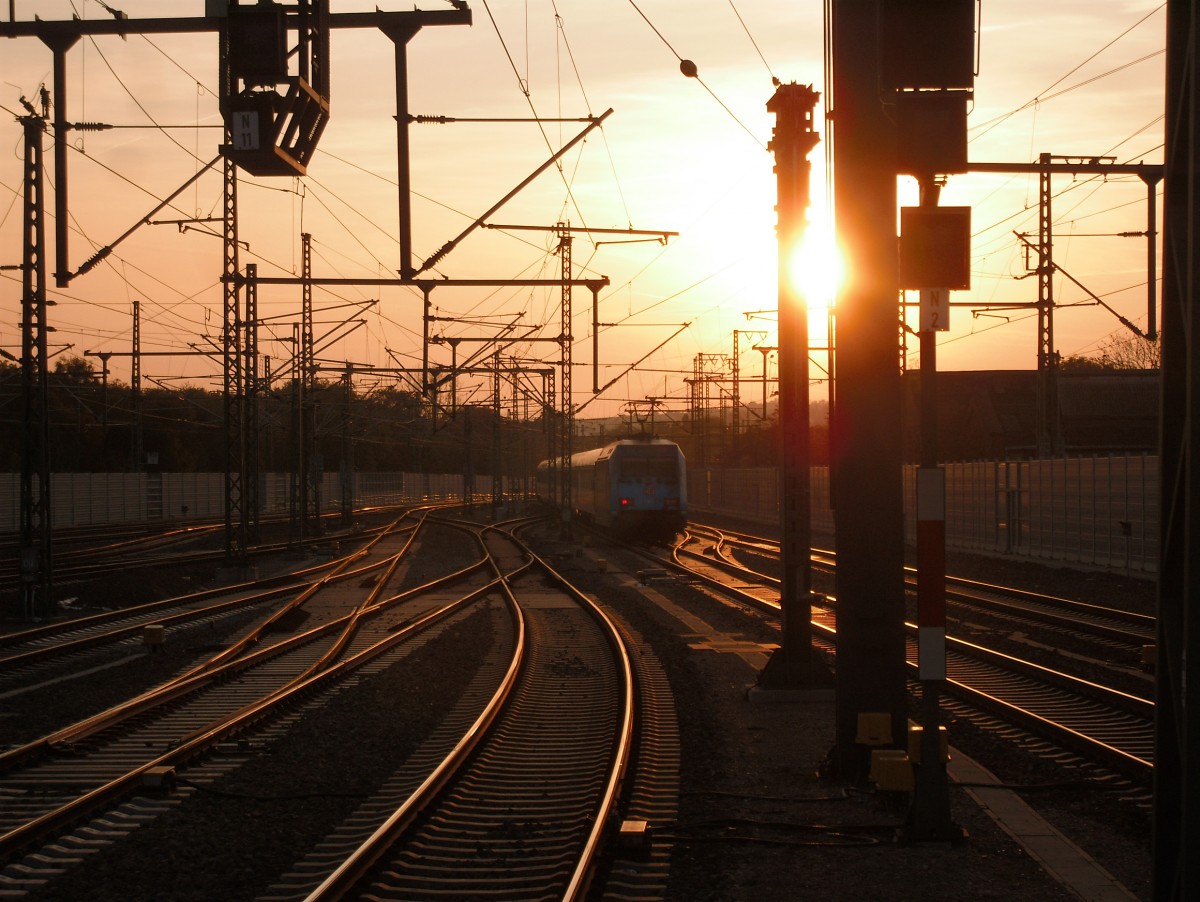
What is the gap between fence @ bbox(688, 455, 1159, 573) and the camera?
26.3 metres

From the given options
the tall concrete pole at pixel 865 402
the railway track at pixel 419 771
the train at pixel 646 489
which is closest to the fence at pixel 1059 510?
the train at pixel 646 489

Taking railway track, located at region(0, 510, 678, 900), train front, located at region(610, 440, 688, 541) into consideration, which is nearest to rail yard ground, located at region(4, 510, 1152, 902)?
railway track, located at region(0, 510, 678, 900)

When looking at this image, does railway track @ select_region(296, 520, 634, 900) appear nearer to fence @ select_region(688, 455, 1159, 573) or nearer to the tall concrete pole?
the tall concrete pole

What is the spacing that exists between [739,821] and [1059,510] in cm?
2506

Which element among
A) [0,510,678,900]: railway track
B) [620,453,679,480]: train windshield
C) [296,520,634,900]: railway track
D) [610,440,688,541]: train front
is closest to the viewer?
[296,520,634,900]: railway track

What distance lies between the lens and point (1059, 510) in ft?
99.9

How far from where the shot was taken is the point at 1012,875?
21.4 feet

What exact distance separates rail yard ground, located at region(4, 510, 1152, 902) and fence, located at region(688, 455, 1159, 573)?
14.8 m

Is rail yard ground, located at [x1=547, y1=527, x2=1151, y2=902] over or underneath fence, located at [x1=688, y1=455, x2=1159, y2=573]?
underneath

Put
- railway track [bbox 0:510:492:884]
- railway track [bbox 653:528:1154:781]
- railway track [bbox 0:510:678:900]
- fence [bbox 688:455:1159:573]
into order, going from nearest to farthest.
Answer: railway track [bbox 0:510:678:900], railway track [bbox 0:510:492:884], railway track [bbox 653:528:1154:781], fence [bbox 688:455:1159:573]

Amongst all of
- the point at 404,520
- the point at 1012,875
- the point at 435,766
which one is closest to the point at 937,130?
the point at 1012,875

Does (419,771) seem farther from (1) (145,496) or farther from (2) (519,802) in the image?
(1) (145,496)

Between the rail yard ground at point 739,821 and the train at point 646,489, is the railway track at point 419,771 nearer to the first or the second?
the rail yard ground at point 739,821

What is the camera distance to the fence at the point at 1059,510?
26.3 m
